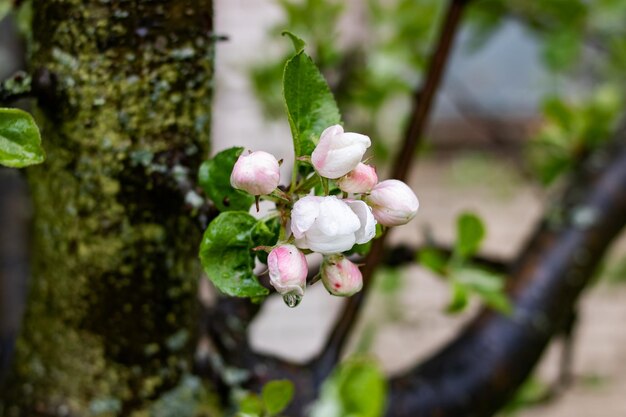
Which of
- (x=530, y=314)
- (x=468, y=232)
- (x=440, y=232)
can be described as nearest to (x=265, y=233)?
(x=468, y=232)

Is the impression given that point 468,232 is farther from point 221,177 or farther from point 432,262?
point 221,177

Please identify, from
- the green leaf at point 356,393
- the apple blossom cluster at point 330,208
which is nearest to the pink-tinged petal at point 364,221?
the apple blossom cluster at point 330,208

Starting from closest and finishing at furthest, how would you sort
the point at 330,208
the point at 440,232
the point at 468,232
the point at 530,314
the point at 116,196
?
the point at 330,208
the point at 116,196
the point at 468,232
the point at 530,314
the point at 440,232

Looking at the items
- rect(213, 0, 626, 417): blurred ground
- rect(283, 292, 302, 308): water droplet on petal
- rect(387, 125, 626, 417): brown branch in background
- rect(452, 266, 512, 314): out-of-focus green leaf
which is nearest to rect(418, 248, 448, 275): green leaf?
rect(452, 266, 512, 314): out-of-focus green leaf

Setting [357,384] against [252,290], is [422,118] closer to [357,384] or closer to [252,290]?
[357,384]

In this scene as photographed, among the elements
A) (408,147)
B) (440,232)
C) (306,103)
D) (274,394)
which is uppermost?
(440,232)

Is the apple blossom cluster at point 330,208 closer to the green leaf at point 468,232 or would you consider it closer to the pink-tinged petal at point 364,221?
the pink-tinged petal at point 364,221
